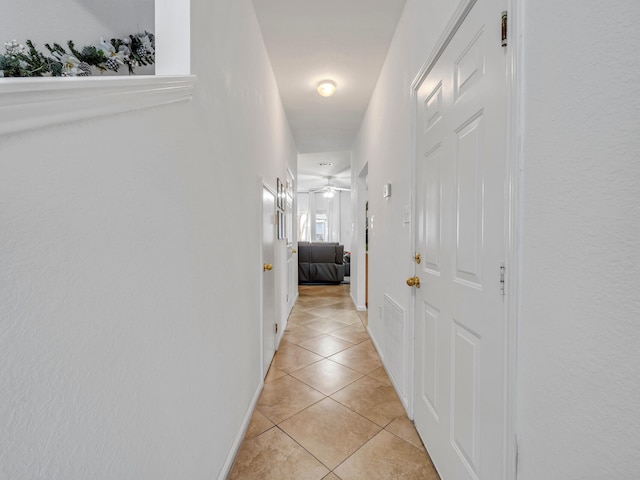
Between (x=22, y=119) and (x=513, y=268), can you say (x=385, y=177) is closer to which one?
(x=513, y=268)

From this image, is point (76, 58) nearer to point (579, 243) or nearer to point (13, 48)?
point (13, 48)

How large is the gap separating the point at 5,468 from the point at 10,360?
0.15m

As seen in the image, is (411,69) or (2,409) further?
(411,69)

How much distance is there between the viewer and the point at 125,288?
2.26ft

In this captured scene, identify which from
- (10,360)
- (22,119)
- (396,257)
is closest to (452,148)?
(396,257)

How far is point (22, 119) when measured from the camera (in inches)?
17.5

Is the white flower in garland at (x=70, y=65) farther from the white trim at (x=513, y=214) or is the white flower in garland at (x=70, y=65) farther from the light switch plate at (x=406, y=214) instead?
the light switch plate at (x=406, y=214)

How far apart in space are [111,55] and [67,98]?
577 mm

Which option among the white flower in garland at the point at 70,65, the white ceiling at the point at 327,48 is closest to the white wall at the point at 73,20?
the white flower in garland at the point at 70,65

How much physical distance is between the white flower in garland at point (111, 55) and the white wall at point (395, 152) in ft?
4.33

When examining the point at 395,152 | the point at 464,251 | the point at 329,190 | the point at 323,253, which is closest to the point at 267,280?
the point at 395,152

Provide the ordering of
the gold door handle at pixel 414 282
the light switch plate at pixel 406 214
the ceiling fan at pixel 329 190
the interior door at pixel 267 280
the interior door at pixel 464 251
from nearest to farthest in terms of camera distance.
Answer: the interior door at pixel 464 251 < the gold door handle at pixel 414 282 < the light switch plate at pixel 406 214 < the interior door at pixel 267 280 < the ceiling fan at pixel 329 190

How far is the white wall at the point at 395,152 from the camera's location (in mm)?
1670

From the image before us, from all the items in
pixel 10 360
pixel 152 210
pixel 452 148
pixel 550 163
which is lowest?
pixel 10 360
